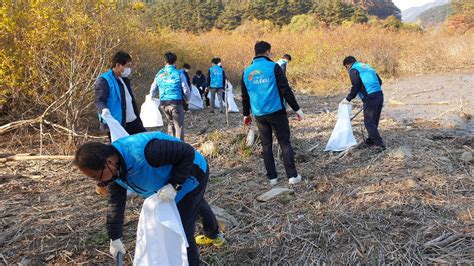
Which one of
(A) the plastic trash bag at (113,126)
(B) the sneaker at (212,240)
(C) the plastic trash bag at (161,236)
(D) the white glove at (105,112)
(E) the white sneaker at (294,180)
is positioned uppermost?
(D) the white glove at (105,112)

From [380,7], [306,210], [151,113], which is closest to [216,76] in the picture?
[151,113]

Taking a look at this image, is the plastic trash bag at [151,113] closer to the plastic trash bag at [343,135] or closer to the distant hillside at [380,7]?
the plastic trash bag at [343,135]

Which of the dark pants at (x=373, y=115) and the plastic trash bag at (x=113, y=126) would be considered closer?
the plastic trash bag at (x=113, y=126)

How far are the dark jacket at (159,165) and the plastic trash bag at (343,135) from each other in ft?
11.8

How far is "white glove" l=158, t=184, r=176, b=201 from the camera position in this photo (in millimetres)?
2232

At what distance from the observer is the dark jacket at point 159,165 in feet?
6.89

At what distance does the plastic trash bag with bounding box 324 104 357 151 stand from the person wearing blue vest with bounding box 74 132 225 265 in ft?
11.4

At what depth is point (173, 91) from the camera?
5.67 metres

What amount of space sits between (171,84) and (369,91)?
9.56ft

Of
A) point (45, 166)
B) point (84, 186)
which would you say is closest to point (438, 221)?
point (84, 186)

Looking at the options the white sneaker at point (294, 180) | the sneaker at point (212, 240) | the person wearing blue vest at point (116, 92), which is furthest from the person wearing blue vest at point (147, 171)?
the white sneaker at point (294, 180)

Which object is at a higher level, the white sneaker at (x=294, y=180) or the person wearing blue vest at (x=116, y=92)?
the person wearing blue vest at (x=116, y=92)

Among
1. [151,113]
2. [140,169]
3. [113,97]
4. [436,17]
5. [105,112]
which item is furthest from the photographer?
[436,17]

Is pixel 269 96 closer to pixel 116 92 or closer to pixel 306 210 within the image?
pixel 306 210
